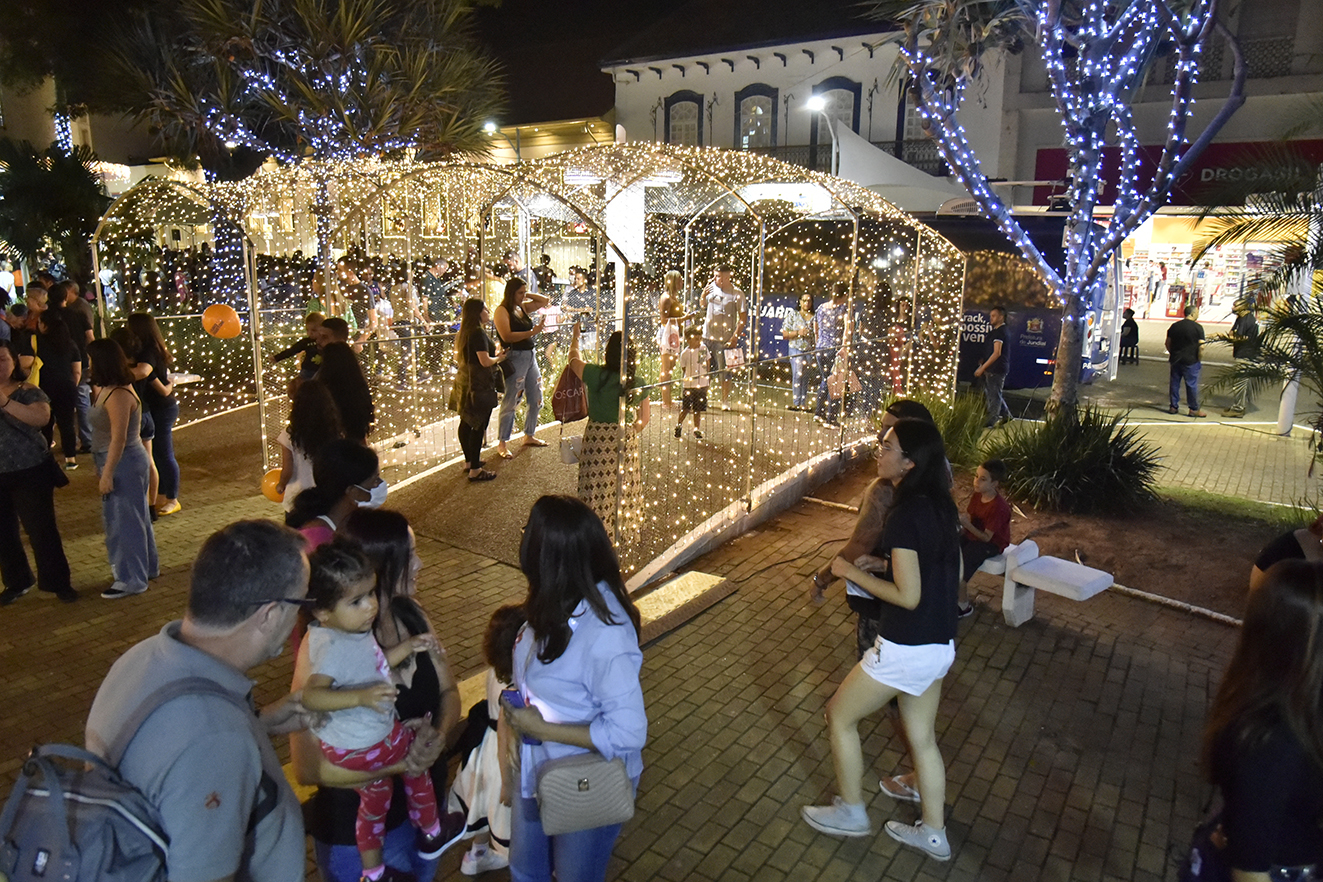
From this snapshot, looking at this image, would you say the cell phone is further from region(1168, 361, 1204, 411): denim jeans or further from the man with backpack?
region(1168, 361, 1204, 411): denim jeans

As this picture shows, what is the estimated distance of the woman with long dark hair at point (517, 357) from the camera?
8.03 m

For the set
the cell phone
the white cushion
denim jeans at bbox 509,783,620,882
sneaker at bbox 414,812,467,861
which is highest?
the cell phone

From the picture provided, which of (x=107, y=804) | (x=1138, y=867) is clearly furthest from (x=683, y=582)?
(x=107, y=804)

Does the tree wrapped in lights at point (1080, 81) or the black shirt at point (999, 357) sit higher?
the tree wrapped in lights at point (1080, 81)

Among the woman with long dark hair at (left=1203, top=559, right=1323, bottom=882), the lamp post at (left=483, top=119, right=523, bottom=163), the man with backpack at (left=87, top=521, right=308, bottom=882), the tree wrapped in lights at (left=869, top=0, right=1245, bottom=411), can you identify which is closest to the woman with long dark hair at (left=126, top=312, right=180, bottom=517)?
the man with backpack at (left=87, top=521, right=308, bottom=882)

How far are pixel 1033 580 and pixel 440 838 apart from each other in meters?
4.17

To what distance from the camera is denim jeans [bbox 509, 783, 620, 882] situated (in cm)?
247

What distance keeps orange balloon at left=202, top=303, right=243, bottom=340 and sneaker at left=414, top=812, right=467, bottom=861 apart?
293 inches

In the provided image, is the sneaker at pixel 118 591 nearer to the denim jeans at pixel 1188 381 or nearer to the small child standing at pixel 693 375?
the small child standing at pixel 693 375

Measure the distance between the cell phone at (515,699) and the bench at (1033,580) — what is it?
4095 millimetres

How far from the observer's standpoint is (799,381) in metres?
11.3

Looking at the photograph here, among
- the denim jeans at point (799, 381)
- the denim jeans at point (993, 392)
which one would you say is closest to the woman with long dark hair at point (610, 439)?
the denim jeans at point (799, 381)

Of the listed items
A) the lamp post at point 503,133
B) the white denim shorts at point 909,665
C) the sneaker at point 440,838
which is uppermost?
the lamp post at point 503,133

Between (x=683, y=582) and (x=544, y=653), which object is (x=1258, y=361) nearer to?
(x=683, y=582)
